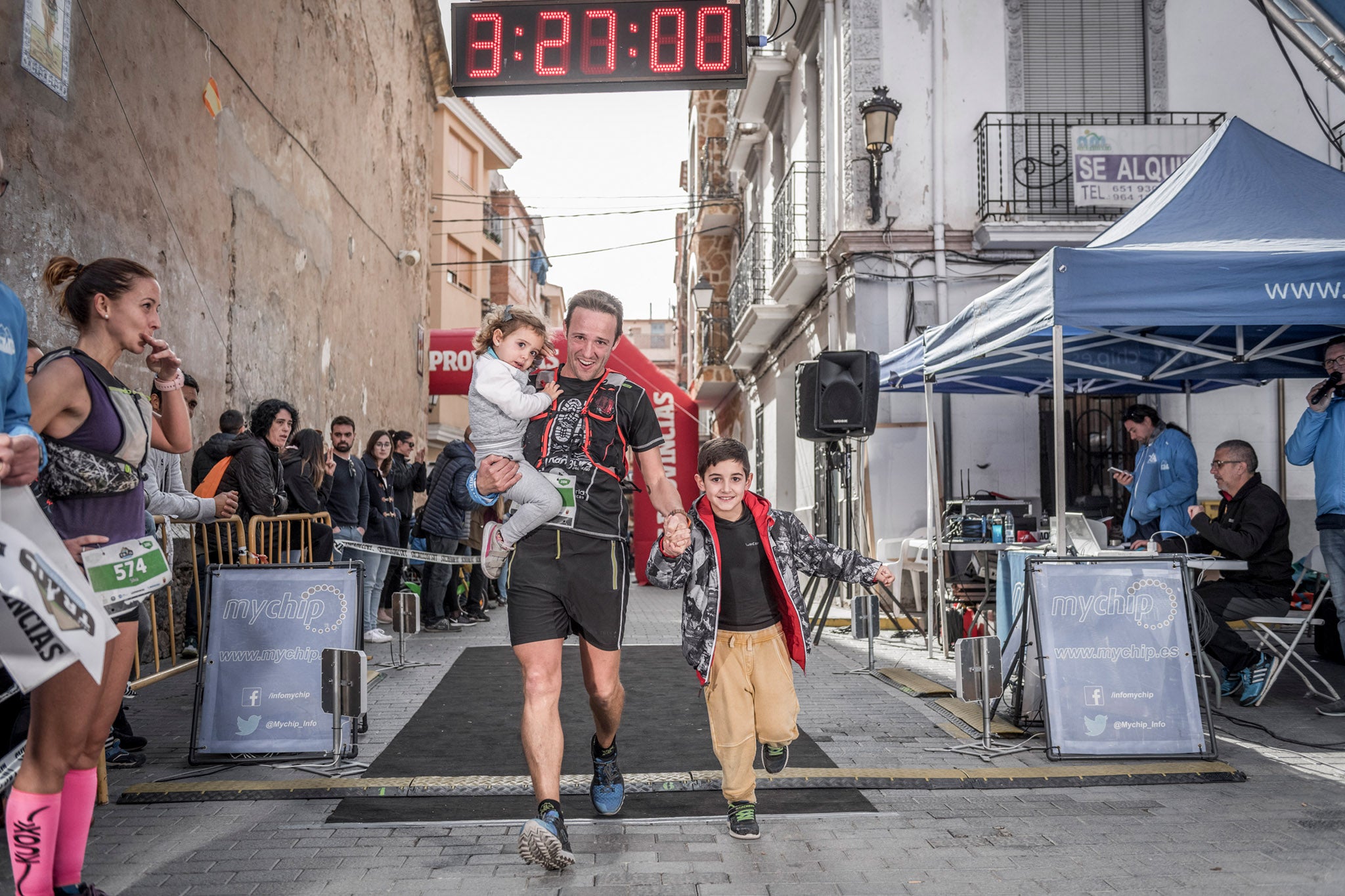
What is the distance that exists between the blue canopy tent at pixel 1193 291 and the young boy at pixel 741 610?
245cm

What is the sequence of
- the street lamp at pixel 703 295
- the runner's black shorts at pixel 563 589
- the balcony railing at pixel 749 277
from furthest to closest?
the street lamp at pixel 703 295, the balcony railing at pixel 749 277, the runner's black shorts at pixel 563 589

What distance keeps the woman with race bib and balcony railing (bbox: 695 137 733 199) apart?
22.9 m

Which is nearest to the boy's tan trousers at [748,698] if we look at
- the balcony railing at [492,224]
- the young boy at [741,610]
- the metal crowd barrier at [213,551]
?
→ the young boy at [741,610]

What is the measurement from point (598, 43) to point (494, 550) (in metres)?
6.39

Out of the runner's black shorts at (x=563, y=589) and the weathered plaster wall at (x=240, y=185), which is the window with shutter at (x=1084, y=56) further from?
the runner's black shorts at (x=563, y=589)

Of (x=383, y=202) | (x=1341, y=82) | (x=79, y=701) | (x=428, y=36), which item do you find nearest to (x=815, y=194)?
(x=383, y=202)

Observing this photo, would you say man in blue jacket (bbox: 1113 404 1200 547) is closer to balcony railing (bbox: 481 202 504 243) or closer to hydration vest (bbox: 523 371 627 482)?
hydration vest (bbox: 523 371 627 482)

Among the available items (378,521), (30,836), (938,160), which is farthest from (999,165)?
(30,836)

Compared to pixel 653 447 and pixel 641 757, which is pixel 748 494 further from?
pixel 641 757

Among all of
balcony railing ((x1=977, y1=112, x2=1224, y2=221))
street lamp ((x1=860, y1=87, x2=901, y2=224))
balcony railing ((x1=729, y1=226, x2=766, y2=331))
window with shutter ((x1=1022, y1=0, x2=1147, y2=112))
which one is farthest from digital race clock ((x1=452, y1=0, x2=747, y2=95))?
balcony railing ((x1=729, y1=226, x2=766, y2=331))

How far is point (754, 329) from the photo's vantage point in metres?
18.4

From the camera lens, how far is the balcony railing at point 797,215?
1516cm

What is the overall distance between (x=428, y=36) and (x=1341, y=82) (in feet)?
62.6

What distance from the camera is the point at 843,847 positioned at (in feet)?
13.0
